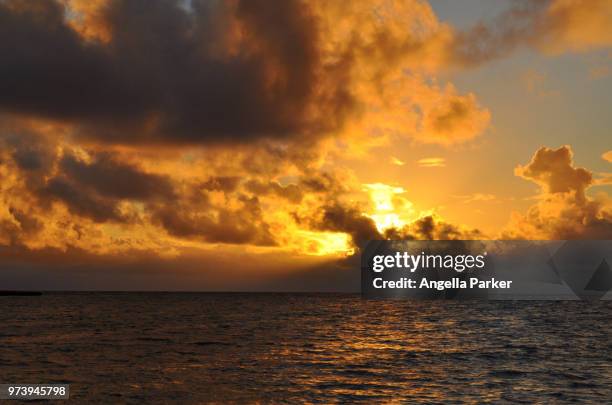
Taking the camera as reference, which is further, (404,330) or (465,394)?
(404,330)

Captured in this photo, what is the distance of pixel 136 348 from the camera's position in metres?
58.9

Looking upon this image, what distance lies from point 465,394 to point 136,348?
3560cm

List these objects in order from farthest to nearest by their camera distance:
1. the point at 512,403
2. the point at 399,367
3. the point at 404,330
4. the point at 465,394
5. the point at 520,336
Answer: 1. the point at 404,330
2. the point at 520,336
3. the point at 399,367
4. the point at 465,394
5. the point at 512,403

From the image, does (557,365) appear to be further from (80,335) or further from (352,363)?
(80,335)

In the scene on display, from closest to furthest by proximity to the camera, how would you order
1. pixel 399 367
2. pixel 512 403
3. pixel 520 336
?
pixel 512 403, pixel 399 367, pixel 520 336

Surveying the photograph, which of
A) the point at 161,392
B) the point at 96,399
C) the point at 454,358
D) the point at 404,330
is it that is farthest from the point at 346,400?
the point at 404,330

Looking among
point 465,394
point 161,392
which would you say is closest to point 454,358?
point 465,394

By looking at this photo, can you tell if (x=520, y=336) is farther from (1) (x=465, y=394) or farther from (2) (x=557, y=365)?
(1) (x=465, y=394)

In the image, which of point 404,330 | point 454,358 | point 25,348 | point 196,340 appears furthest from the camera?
point 404,330

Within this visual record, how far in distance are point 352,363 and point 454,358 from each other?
33.8 feet

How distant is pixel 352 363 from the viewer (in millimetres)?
49000

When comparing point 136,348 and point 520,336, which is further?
point 520,336

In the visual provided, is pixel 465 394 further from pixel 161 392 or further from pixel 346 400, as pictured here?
pixel 161 392

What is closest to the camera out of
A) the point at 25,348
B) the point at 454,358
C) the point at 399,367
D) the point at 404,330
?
the point at 399,367
